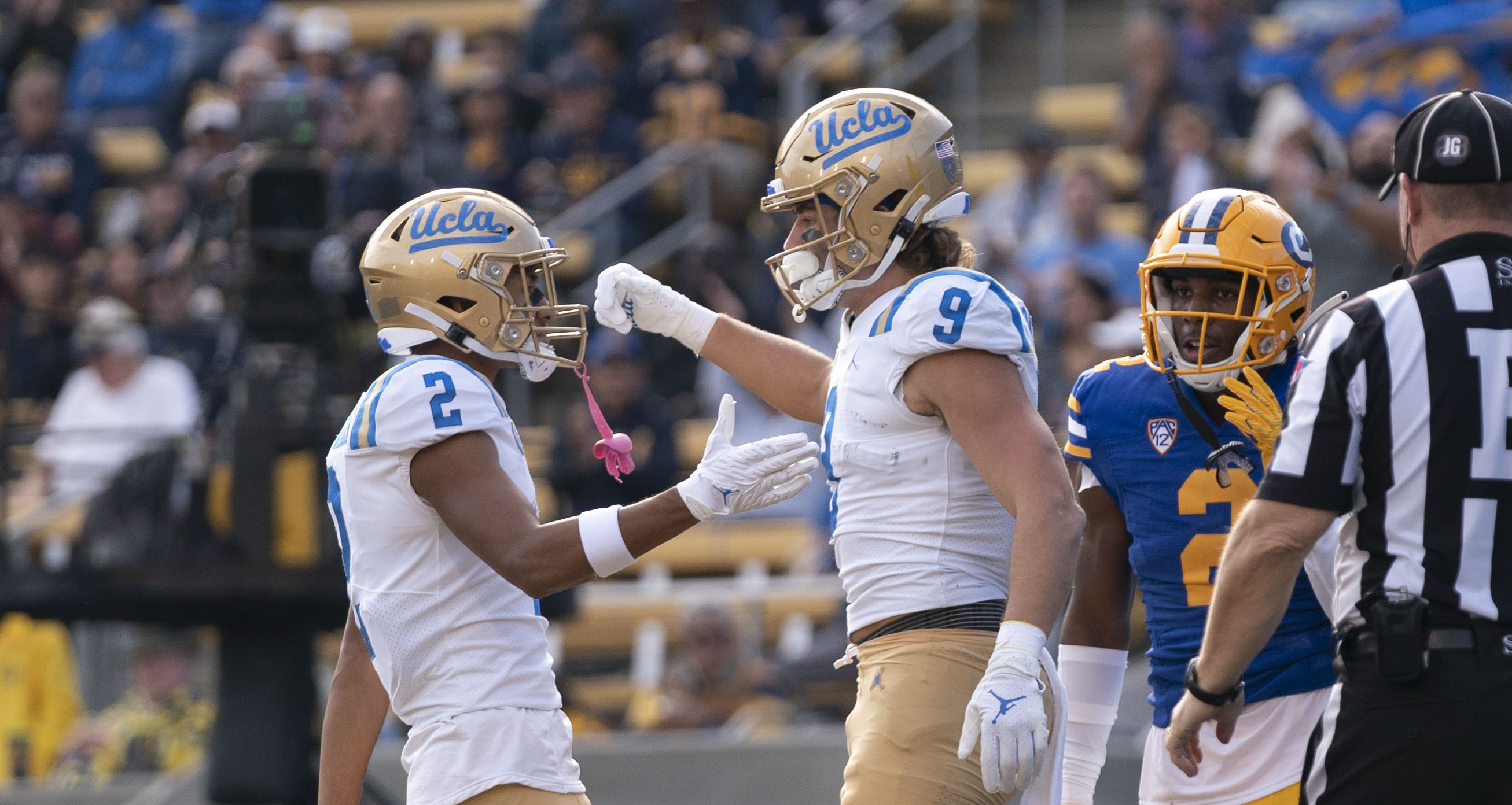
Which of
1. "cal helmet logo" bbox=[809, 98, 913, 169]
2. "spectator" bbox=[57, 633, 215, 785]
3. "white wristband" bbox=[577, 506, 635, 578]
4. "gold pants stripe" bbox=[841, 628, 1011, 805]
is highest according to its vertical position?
"cal helmet logo" bbox=[809, 98, 913, 169]

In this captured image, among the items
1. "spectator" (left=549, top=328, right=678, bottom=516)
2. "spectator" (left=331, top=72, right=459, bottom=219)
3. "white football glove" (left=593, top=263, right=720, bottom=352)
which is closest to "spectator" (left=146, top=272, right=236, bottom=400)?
"spectator" (left=331, top=72, right=459, bottom=219)

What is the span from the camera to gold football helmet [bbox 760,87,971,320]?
12.4 ft

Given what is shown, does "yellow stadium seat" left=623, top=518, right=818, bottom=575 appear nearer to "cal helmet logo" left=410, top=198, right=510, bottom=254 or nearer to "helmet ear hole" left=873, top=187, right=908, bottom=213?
"cal helmet logo" left=410, top=198, right=510, bottom=254

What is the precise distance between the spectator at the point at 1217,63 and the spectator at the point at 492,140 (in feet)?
13.6

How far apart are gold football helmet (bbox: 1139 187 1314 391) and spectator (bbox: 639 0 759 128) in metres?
7.44

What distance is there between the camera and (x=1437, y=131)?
10.7 feet

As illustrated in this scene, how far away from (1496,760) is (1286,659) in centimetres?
76

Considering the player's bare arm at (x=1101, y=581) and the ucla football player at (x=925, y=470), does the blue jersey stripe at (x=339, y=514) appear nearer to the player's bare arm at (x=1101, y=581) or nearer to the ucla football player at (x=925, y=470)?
the ucla football player at (x=925, y=470)

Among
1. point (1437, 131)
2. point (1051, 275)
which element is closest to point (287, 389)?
point (1051, 275)

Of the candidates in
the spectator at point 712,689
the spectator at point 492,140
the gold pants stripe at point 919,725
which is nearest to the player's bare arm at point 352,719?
the gold pants stripe at point 919,725

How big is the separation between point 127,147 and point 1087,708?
1140 cm

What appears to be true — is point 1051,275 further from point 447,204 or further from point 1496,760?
point 1496,760

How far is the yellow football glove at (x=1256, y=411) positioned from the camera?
3.78 metres

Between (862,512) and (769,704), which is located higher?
(862,512)
